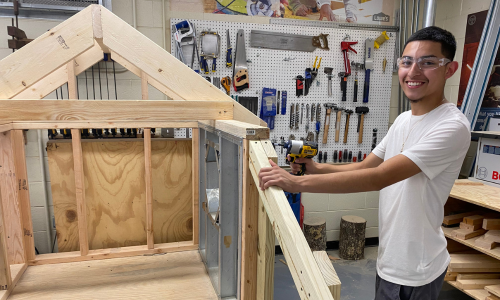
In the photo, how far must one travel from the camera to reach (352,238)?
3.44 m

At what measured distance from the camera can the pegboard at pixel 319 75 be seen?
317 centimetres

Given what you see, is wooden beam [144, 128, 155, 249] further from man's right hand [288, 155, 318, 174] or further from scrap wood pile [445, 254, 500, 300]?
scrap wood pile [445, 254, 500, 300]

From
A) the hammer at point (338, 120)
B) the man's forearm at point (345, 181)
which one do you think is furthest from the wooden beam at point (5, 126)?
the hammer at point (338, 120)

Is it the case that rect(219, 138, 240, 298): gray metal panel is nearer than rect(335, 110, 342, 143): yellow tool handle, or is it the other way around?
rect(219, 138, 240, 298): gray metal panel

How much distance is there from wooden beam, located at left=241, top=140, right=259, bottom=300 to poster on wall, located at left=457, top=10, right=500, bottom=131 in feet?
8.91

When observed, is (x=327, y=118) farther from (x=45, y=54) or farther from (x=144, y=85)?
(x=45, y=54)

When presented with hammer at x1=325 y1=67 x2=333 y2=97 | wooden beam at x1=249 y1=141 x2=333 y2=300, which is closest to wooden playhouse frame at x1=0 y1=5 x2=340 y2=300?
wooden beam at x1=249 y1=141 x2=333 y2=300

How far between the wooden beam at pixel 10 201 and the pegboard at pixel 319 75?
161 cm

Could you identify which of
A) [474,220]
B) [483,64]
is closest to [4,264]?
[474,220]

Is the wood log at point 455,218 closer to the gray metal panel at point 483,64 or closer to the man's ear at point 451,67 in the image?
the gray metal panel at point 483,64

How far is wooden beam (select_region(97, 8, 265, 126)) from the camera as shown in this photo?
169cm

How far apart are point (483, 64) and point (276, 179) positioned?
9.04 ft

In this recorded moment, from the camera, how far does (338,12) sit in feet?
11.2

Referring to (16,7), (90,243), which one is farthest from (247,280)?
(16,7)
